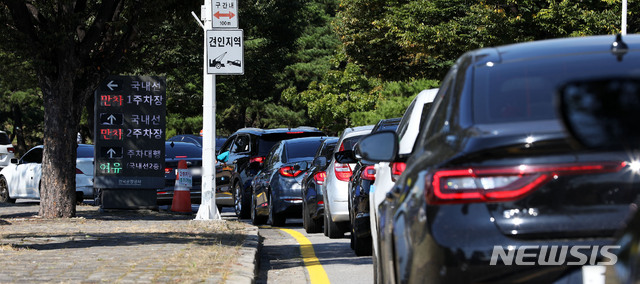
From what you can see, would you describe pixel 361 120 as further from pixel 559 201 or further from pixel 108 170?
pixel 559 201

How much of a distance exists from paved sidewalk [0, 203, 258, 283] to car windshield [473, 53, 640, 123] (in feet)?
13.2

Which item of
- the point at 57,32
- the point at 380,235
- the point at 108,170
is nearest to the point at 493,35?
the point at 108,170

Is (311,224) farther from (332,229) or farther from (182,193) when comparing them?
(182,193)

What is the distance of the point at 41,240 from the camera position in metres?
11.7

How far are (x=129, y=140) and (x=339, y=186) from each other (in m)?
8.23

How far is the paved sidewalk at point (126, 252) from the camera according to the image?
8.15m

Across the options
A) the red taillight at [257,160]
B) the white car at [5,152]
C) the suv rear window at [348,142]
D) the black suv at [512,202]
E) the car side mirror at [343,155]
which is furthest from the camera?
the white car at [5,152]

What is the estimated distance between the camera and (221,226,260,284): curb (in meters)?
8.12

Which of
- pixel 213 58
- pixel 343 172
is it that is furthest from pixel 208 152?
pixel 343 172

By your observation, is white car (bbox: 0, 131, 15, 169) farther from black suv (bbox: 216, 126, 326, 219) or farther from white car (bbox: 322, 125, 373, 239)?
white car (bbox: 322, 125, 373, 239)

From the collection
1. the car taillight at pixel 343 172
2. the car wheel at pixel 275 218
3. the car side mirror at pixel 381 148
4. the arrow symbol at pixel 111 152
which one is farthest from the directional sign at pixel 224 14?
the car side mirror at pixel 381 148

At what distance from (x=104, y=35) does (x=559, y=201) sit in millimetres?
15576

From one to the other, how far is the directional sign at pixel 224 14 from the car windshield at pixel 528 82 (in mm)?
11913

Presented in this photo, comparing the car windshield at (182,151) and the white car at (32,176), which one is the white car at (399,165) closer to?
the car windshield at (182,151)
